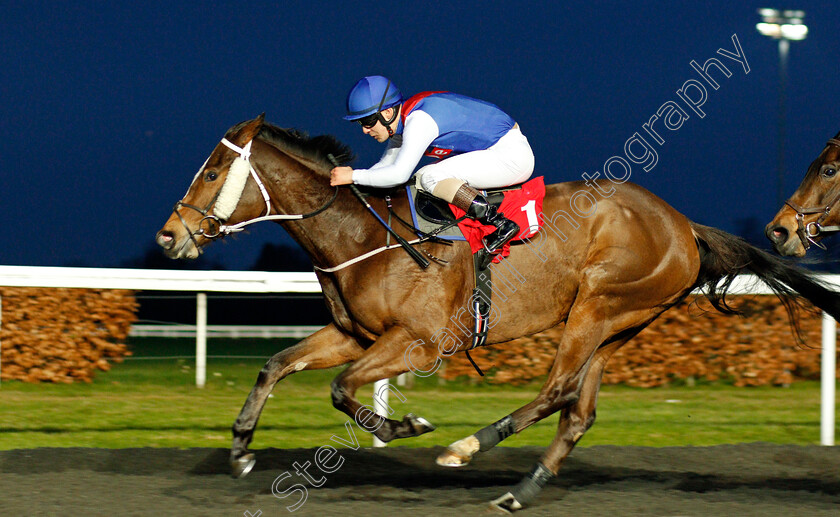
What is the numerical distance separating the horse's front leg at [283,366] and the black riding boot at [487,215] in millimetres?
799

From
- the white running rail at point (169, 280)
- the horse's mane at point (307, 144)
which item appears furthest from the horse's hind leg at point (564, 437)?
the white running rail at point (169, 280)

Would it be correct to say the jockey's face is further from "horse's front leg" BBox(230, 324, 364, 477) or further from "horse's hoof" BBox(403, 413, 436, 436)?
"horse's hoof" BBox(403, 413, 436, 436)

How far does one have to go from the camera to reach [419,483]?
3.86 meters

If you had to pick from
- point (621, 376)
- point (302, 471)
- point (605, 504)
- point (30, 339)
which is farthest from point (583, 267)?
point (30, 339)

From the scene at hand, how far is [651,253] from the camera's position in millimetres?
3945

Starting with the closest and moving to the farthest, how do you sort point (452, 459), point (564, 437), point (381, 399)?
point (452, 459) → point (564, 437) → point (381, 399)

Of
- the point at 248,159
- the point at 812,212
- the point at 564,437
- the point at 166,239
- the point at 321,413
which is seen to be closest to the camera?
the point at 166,239

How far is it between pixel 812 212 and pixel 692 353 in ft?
8.43

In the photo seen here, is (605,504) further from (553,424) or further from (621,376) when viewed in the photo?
(621,376)

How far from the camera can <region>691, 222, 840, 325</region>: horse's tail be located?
4.11 m

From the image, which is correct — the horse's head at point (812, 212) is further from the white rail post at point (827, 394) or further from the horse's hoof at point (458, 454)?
the horse's hoof at point (458, 454)

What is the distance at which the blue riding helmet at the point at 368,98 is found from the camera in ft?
11.7

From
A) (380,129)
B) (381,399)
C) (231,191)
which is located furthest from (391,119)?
(381,399)

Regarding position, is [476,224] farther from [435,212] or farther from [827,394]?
[827,394]
